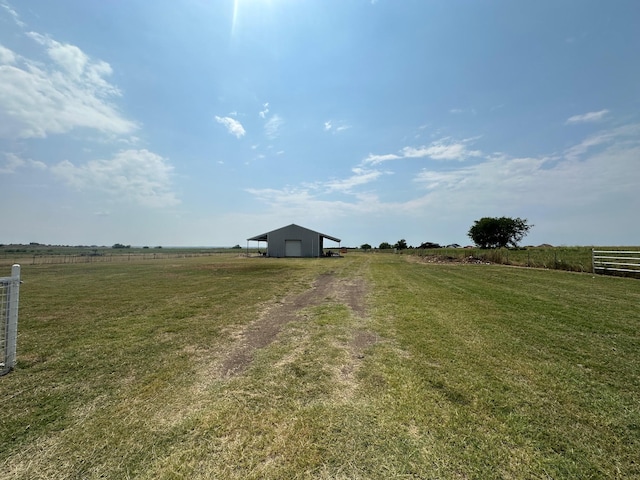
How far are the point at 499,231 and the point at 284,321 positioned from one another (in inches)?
2318

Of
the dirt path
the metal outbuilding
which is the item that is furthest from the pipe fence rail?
the metal outbuilding

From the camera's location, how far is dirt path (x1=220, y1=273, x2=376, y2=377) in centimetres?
396

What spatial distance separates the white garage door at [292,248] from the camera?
34719 mm

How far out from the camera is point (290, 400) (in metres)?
2.83

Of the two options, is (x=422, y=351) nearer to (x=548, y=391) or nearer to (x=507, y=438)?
(x=548, y=391)

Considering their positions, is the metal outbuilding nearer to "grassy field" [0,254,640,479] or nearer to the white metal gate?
"grassy field" [0,254,640,479]

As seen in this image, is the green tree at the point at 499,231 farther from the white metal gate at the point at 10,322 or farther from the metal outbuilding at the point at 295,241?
the white metal gate at the point at 10,322

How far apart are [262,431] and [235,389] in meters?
0.87

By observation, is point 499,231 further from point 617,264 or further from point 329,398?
point 329,398

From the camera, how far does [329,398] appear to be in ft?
9.38

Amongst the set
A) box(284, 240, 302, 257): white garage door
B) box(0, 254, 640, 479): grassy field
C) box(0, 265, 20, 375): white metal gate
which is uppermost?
box(284, 240, 302, 257): white garage door

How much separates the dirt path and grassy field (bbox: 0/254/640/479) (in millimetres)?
68

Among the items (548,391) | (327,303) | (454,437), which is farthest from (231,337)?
(548,391)

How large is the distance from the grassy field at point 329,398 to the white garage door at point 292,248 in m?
28.6
